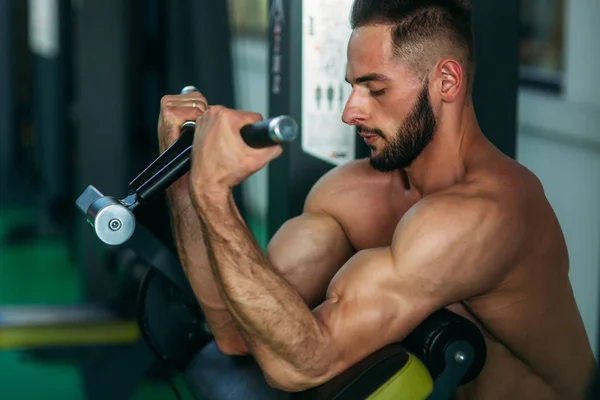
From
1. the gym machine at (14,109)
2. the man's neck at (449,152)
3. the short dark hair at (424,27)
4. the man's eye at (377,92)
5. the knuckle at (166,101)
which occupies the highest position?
the short dark hair at (424,27)

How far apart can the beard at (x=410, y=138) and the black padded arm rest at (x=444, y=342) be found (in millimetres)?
329

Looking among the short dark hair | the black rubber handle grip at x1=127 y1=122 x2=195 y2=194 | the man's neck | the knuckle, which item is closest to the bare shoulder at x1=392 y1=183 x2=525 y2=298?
the man's neck

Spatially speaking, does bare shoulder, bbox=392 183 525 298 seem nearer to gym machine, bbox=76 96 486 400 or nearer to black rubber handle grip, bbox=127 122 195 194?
gym machine, bbox=76 96 486 400

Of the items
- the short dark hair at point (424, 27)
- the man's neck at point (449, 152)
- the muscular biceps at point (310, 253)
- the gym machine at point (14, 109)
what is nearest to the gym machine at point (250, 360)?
the muscular biceps at point (310, 253)

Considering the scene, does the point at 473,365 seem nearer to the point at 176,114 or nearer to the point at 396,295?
the point at 396,295

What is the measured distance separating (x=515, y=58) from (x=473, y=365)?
861 millimetres

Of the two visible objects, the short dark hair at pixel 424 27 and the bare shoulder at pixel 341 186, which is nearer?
the short dark hair at pixel 424 27

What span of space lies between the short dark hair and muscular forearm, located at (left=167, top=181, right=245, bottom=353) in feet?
1.48

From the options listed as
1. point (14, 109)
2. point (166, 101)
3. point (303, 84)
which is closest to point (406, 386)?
point (166, 101)

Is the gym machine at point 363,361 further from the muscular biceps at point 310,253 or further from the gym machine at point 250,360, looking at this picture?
the muscular biceps at point 310,253

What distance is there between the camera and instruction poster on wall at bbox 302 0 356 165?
2.08 meters

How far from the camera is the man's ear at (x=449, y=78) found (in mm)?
1473

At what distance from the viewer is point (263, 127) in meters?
1.18

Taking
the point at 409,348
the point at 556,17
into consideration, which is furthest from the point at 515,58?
the point at 409,348
